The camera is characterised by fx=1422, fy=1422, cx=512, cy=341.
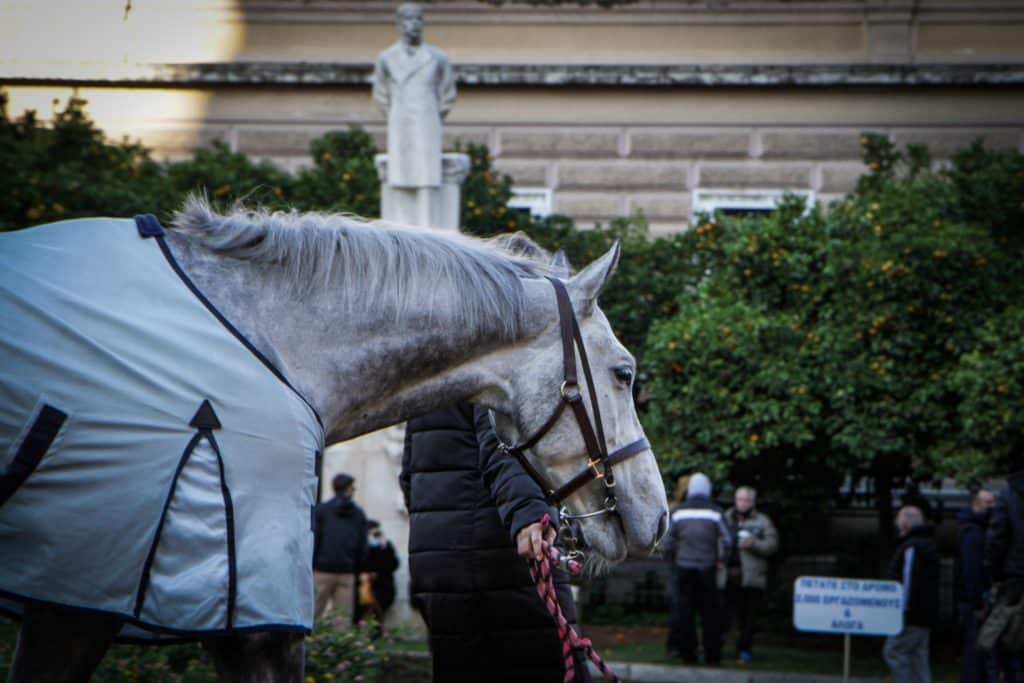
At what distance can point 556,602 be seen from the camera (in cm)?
438

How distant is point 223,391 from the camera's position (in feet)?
11.4

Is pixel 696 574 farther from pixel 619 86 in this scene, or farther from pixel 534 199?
pixel 619 86

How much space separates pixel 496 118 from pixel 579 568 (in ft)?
49.9

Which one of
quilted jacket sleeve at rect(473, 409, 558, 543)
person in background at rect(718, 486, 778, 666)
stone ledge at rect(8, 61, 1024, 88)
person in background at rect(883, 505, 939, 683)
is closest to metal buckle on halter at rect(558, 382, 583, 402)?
quilted jacket sleeve at rect(473, 409, 558, 543)

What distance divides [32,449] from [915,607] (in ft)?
30.9

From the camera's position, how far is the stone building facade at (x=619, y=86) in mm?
18672

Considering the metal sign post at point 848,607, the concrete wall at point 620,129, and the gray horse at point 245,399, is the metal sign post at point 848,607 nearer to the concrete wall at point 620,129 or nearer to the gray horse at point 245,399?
the gray horse at point 245,399

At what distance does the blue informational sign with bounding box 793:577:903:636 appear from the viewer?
450 inches

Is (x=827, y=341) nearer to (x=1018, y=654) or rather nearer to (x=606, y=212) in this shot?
(x=1018, y=654)

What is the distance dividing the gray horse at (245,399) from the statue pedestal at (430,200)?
8805 mm

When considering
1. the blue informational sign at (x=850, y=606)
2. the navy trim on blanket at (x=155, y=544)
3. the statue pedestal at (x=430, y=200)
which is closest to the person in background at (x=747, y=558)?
the blue informational sign at (x=850, y=606)

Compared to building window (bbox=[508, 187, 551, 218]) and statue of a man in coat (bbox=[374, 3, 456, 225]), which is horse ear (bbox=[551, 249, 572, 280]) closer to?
statue of a man in coat (bbox=[374, 3, 456, 225])

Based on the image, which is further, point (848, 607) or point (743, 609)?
point (743, 609)

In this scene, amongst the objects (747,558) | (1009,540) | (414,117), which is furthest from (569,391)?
(747,558)
